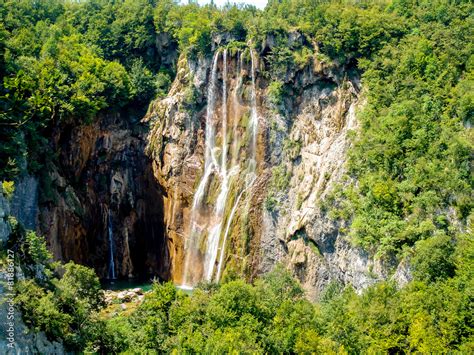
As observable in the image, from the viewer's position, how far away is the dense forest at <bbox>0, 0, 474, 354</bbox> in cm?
2688

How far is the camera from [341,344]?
88.0 feet

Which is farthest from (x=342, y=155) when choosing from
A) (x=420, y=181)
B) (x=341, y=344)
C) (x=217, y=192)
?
(x=341, y=344)

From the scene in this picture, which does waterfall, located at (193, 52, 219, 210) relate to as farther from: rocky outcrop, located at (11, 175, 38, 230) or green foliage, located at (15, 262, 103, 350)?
green foliage, located at (15, 262, 103, 350)

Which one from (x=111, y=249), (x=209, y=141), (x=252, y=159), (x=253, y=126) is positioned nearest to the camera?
(x=252, y=159)

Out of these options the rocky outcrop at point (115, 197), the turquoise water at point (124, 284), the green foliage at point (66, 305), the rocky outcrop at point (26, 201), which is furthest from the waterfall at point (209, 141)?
the green foliage at point (66, 305)

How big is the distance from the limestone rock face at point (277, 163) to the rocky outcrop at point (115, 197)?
1.88m

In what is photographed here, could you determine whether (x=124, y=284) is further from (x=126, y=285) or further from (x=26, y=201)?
(x=26, y=201)

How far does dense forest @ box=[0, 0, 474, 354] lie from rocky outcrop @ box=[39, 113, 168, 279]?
6.36ft

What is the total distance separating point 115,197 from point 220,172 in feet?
33.1

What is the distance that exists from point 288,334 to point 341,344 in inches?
97.4

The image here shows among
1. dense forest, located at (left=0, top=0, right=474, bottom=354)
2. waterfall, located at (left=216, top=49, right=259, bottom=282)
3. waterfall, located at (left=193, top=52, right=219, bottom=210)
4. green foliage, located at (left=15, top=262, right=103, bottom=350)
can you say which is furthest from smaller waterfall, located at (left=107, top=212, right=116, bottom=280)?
green foliage, located at (left=15, top=262, right=103, bottom=350)

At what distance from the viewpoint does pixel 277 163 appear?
44875mm

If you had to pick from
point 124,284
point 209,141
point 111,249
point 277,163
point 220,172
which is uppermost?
point 209,141

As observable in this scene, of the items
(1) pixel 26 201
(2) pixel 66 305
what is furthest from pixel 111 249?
(2) pixel 66 305
